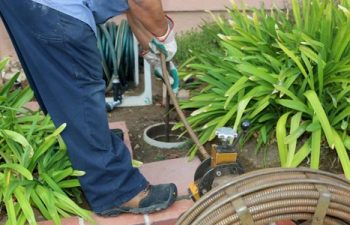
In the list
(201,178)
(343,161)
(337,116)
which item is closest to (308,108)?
→ (337,116)

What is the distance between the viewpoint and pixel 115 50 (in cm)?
369

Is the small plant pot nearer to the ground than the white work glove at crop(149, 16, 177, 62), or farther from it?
nearer to the ground

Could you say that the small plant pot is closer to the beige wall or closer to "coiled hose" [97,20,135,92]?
"coiled hose" [97,20,135,92]

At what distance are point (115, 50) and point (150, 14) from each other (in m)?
1.50

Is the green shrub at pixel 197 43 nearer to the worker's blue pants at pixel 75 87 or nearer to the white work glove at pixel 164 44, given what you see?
the white work glove at pixel 164 44

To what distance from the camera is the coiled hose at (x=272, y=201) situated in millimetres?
1640

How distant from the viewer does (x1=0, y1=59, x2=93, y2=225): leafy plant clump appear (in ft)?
7.44

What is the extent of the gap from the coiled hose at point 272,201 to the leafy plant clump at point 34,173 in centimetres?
83

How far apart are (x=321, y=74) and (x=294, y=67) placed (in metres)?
0.20

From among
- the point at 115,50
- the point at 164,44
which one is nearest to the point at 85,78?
the point at 164,44

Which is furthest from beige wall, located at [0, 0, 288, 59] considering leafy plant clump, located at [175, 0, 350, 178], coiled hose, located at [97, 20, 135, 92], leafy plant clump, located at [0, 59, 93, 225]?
leafy plant clump, located at [0, 59, 93, 225]

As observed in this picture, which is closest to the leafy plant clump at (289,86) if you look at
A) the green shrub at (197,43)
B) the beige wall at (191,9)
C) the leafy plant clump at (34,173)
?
the green shrub at (197,43)

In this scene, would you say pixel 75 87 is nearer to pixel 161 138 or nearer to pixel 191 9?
pixel 161 138

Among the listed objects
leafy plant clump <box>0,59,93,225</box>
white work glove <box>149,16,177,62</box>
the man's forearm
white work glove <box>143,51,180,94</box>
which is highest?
the man's forearm
